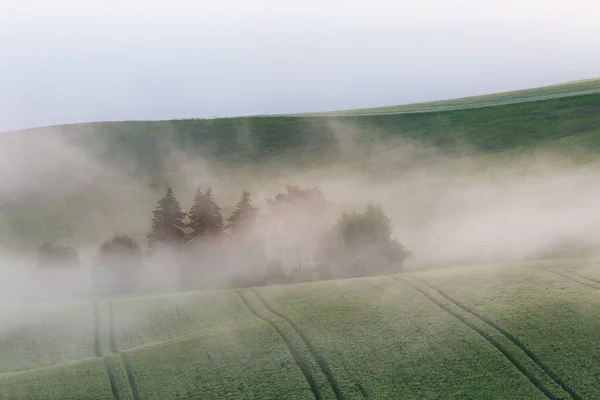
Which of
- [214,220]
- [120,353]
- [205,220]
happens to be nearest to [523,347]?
[120,353]

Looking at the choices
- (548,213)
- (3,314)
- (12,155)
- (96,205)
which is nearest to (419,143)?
(548,213)

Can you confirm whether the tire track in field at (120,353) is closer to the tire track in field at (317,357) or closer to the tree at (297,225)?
the tire track in field at (317,357)

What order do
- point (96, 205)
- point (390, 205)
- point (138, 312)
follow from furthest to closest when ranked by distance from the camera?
point (96, 205), point (390, 205), point (138, 312)

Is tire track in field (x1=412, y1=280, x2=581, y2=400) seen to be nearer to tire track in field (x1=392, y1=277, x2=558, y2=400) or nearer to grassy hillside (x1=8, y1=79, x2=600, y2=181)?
tire track in field (x1=392, y1=277, x2=558, y2=400)

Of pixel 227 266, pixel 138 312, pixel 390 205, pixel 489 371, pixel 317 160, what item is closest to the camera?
pixel 489 371

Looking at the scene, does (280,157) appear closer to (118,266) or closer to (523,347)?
(118,266)

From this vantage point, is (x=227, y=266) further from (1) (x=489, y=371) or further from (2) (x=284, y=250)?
(1) (x=489, y=371)

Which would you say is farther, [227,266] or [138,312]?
[227,266]
